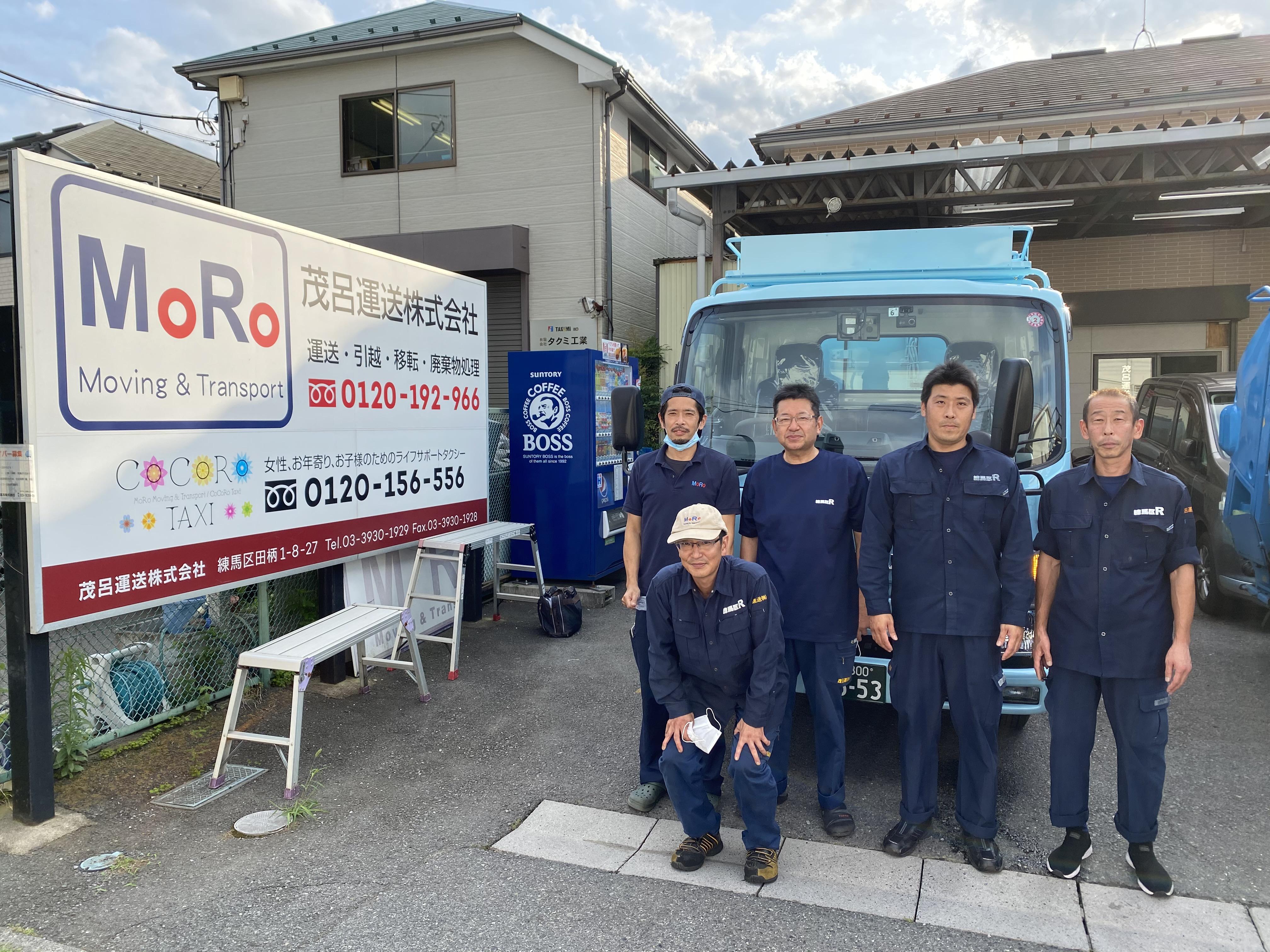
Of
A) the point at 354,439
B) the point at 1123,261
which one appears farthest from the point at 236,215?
the point at 1123,261

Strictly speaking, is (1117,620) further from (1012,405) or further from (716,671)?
(716,671)

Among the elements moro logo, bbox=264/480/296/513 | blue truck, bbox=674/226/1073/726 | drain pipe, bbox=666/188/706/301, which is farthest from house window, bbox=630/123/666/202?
moro logo, bbox=264/480/296/513

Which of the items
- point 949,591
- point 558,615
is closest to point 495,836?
point 949,591

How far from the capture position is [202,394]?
4344 millimetres

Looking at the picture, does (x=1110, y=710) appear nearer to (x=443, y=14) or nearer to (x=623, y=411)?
(x=623, y=411)

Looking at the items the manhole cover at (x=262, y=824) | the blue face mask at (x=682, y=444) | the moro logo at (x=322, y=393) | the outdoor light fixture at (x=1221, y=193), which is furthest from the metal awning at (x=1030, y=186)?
the manhole cover at (x=262, y=824)

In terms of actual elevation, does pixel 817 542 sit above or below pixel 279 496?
below

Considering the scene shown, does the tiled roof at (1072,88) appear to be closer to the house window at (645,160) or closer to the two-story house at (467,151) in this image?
the house window at (645,160)

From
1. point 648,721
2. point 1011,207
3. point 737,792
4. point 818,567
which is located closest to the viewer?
point 737,792

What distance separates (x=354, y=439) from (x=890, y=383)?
336 cm

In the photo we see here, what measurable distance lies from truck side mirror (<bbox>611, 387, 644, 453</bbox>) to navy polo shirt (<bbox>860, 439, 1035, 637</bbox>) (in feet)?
5.42

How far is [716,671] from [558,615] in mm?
3464

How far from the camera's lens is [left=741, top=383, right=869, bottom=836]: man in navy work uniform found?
3615mm

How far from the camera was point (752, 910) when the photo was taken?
10.1 ft
